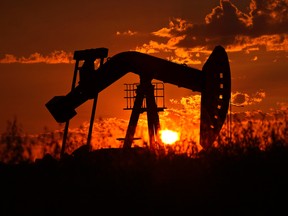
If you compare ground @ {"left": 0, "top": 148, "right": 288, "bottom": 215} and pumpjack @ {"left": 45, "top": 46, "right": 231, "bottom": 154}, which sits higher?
pumpjack @ {"left": 45, "top": 46, "right": 231, "bottom": 154}

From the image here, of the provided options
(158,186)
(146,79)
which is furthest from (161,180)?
(146,79)

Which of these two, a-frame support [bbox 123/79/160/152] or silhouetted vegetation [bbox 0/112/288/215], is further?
a-frame support [bbox 123/79/160/152]

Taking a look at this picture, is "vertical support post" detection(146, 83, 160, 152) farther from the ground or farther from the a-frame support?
the ground

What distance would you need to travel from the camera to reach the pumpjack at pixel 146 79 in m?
19.1

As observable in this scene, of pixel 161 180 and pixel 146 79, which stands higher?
pixel 146 79

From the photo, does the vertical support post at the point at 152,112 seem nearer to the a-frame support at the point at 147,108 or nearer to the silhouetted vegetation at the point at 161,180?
the a-frame support at the point at 147,108

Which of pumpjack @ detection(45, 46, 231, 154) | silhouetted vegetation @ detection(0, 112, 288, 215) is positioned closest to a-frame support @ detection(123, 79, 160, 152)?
pumpjack @ detection(45, 46, 231, 154)

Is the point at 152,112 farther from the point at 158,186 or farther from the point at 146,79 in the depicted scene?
the point at 158,186

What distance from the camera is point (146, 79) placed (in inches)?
762

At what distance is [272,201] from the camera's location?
5797 millimetres

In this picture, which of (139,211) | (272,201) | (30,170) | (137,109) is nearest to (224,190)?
(272,201)

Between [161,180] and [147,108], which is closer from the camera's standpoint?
[161,180]

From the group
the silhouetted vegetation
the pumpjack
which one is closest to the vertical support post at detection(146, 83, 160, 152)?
the pumpjack

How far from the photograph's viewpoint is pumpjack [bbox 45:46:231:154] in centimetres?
1914
